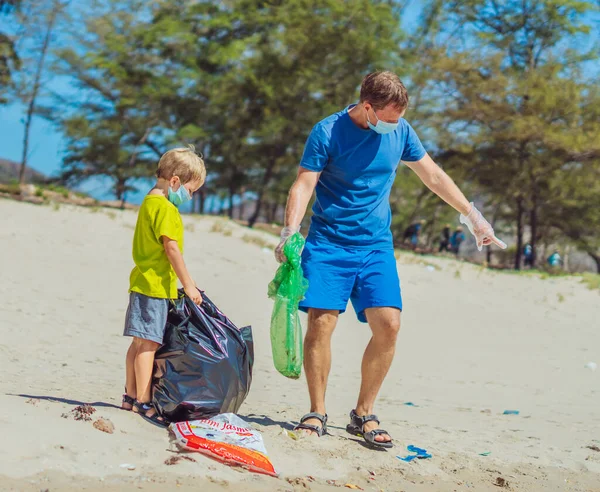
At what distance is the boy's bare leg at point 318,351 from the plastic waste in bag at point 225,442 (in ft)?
1.91

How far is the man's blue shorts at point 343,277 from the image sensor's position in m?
3.95

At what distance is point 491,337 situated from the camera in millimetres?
9539

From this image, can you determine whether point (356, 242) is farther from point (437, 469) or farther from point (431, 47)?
point (431, 47)

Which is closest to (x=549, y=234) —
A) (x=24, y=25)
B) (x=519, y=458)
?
(x=24, y=25)

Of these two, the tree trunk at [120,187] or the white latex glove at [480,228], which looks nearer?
the white latex glove at [480,228]

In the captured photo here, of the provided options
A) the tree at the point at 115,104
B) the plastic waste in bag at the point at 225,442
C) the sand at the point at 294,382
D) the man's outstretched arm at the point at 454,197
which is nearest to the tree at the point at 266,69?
the tree at the point at 115,104

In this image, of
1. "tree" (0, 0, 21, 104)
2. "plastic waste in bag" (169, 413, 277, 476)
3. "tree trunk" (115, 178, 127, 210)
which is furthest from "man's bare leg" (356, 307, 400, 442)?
"tree trunk" (115, 178, 127, 210)

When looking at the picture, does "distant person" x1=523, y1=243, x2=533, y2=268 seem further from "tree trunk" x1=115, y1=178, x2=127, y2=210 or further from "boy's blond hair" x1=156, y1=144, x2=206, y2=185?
"boy's blond hair" x1=156, y1=144, x2=206, y2=185

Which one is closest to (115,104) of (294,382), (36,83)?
(36,83)

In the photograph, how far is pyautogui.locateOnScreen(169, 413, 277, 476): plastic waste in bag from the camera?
326cm

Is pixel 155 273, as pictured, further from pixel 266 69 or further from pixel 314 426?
pixel 266 69

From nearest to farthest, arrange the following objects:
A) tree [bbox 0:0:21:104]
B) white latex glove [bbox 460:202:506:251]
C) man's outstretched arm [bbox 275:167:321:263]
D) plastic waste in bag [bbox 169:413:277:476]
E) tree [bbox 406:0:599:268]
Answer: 1. plastic waste in bag [bbox 169:413:277:476]
2. man's outstretched arm [bbox 275:167:321:263]
3. white latex glove [bbox 460:202:506:251]
4. tree [bbox 0:0:21:104]
5. tree [bbox 406:0:599:268]

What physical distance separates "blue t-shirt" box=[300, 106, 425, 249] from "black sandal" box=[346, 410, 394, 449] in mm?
921

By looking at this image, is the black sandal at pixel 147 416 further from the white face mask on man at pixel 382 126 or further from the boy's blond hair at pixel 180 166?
the white face mask on man at pixel 382 126
